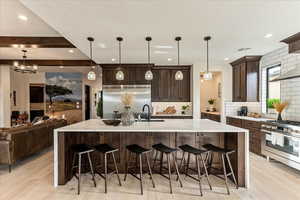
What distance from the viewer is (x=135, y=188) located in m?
2.85

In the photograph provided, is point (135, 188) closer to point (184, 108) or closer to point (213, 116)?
point (184, 108)

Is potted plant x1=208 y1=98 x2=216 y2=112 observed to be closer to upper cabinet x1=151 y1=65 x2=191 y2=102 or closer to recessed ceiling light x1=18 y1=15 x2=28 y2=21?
upper cabinet x1=151 y1=65 x2=191 y2=102

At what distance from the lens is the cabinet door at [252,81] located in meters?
5.43

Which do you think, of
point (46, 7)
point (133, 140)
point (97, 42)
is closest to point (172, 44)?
point (97, 42)

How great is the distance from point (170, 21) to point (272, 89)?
389 centimetres

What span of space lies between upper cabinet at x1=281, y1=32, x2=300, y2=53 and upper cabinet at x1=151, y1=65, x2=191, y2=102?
3.16 m

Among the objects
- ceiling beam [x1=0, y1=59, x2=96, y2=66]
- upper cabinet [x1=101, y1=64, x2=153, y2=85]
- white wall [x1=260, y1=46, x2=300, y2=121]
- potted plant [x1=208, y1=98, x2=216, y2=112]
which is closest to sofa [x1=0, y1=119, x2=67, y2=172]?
upper cabinet [x1=101, y1=64, x2=153, y2=85]

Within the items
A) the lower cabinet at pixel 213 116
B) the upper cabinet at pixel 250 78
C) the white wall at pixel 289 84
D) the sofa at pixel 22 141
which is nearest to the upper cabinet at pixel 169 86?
the lower cabinet at pixel 213 116

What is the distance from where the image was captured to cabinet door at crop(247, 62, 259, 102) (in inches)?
214

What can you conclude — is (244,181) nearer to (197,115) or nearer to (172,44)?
(172,44)

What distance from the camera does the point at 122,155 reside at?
3.34 m

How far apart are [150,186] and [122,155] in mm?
749

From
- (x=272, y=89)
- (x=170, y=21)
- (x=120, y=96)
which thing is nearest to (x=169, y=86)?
(x=120, y=96)

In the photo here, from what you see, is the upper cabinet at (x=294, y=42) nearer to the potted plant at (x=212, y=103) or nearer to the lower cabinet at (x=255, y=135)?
the lower cabinet at (x=255, y=135)
